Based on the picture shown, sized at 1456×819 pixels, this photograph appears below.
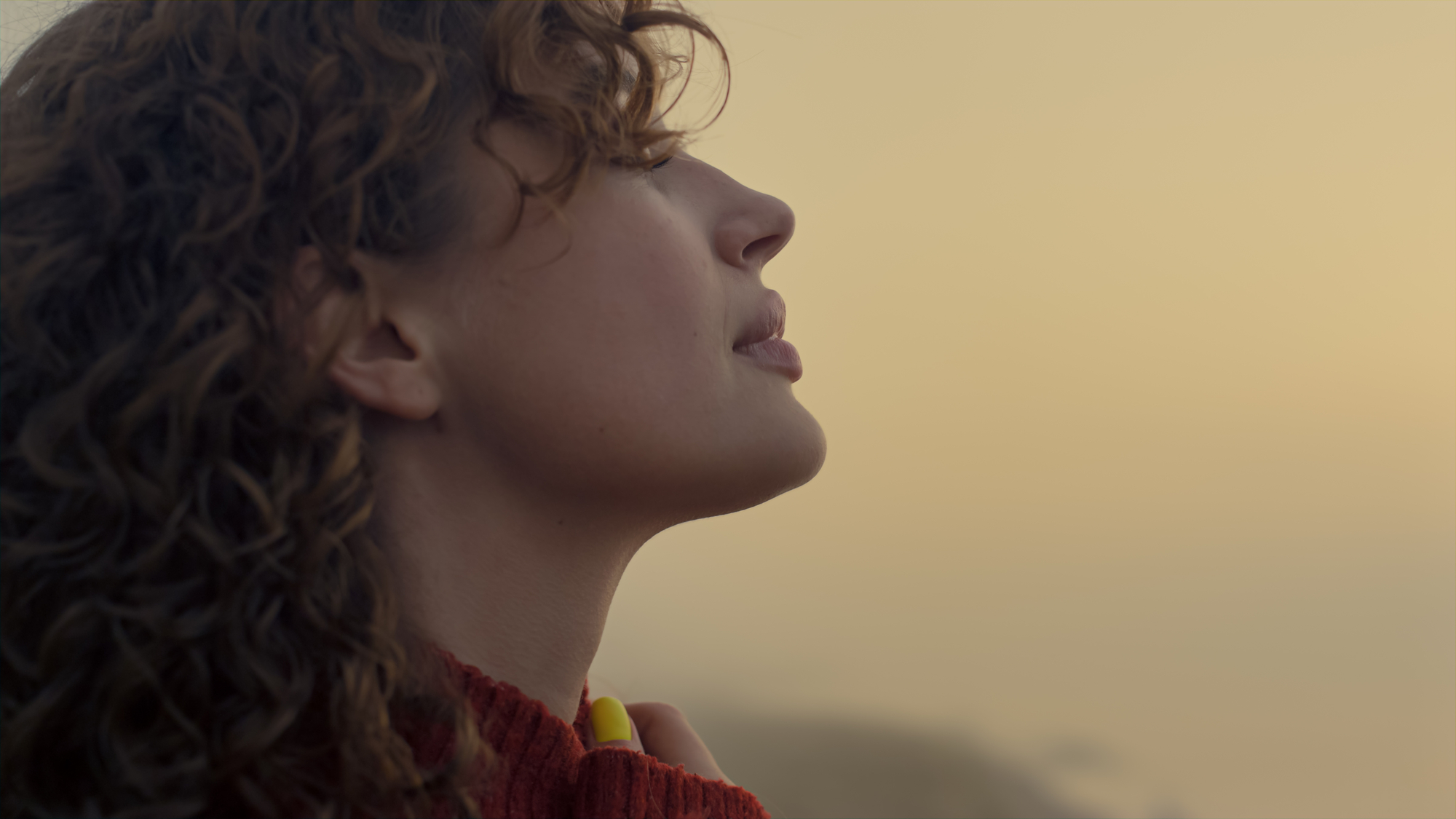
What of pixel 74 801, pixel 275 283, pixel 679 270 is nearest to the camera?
A: pixel 74 801

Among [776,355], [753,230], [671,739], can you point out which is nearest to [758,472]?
[776,355]

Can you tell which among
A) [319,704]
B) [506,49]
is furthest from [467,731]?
[506,49]

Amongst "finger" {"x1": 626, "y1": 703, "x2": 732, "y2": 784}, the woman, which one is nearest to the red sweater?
the woman

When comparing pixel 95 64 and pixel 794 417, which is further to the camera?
pixel 794 417

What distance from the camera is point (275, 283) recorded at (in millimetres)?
758

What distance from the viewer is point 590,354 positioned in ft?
2.76

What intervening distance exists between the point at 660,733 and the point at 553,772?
0.38m

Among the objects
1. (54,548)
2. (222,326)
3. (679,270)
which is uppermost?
(679,270)

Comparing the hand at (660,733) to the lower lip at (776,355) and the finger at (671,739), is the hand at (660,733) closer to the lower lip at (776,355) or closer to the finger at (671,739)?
the finger at (671,739)

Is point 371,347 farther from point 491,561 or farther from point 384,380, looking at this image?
point 491,561

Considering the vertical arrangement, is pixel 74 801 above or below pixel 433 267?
below

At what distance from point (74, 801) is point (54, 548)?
0.58 ft

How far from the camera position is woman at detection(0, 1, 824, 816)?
2.21 feet

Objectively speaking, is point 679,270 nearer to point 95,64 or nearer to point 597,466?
point 597,466
